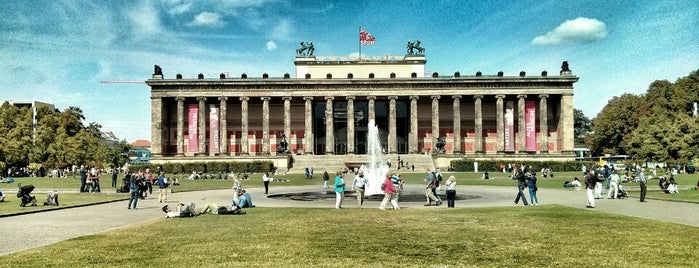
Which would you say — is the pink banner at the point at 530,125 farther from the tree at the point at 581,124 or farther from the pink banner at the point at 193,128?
the tree at the point at 581,124

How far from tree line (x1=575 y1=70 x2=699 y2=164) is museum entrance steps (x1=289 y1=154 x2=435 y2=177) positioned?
3055 cm

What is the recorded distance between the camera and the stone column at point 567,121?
91.2 m

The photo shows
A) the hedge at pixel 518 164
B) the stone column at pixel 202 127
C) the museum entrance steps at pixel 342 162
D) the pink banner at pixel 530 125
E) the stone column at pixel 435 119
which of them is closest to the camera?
the hedge at pixel 518 164

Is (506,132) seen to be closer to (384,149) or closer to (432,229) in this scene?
(384,149)

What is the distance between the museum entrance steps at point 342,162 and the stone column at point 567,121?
911 inches

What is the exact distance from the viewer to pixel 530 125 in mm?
90062

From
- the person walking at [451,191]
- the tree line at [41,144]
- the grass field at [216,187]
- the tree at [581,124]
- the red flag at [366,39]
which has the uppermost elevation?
the red flag at [366,39]

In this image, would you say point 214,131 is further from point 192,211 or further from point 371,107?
point 192,211

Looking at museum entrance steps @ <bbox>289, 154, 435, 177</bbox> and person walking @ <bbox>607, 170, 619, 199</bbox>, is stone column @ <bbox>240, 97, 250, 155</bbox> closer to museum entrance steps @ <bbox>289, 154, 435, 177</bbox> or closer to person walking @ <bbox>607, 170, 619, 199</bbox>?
museum entrance steps @ <bbox>289, 154, 435, 177</bbox>

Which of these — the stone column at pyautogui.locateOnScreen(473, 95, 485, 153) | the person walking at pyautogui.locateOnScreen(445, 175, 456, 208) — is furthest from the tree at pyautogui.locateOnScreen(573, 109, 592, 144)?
the person walking at pyautogui.locateOnScreen(445, 175, 456, 208)

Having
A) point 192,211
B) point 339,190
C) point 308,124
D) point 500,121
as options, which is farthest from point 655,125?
point 192,211

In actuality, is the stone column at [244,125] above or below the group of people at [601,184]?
above

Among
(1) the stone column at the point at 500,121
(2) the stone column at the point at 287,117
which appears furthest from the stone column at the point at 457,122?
(2) the stone column at the point at 287,117

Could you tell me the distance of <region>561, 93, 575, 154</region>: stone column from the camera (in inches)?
3593
